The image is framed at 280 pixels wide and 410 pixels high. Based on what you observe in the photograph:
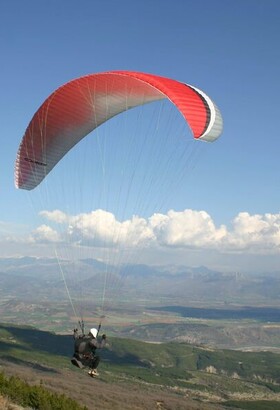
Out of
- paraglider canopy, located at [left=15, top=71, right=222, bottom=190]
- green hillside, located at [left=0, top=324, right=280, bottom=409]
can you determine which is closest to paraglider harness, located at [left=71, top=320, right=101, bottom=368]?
paraglider canopy, located at [left=15, top=71, right=222, bottom=190]

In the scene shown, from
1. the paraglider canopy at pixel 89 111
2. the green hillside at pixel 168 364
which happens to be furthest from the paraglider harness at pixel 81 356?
the green hillside at pixel 168 364

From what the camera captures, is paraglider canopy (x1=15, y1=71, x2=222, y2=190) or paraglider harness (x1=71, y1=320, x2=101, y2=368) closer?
paraglider harness (x1=71, y1=320, x2=101, y2=368)

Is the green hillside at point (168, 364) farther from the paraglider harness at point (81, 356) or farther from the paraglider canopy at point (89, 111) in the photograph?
the paraglider harness at point (81, 356)

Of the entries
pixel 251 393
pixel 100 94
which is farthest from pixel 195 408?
pixel 251 393

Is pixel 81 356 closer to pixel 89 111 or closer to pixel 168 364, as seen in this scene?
pixel 89 111

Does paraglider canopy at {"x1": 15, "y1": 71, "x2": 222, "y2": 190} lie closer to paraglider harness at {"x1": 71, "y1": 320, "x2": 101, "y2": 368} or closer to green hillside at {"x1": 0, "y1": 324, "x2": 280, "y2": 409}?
paraglider harness at {"x1": 71, "y1": 320, "x2": 101, "y2": 368}
